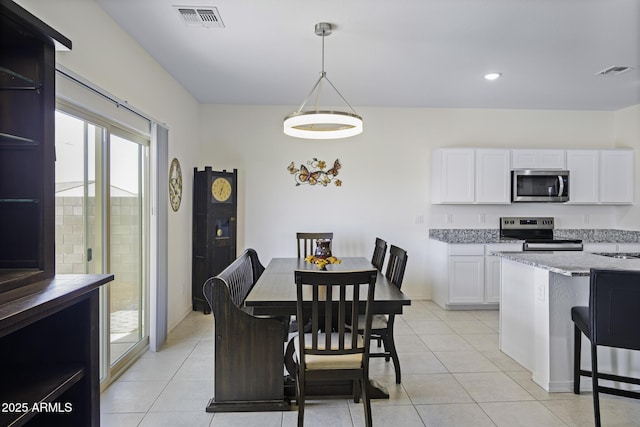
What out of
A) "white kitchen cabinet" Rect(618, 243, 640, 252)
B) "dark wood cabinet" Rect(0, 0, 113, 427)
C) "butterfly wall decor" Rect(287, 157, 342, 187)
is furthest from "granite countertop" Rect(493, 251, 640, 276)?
"dark wood cabinet" Rect(0, 0, 113, 427)

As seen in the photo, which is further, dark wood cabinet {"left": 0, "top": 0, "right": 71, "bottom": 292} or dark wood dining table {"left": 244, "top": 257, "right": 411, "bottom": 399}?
dark wood dining table {"left": 244, "top": 257, "right": 411, "bottom": 399}

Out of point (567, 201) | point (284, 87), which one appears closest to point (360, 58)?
point (284, 87)

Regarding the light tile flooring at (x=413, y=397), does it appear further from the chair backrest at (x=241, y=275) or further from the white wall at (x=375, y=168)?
the white wall at (x=375, y=168)

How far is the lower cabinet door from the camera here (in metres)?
4.78

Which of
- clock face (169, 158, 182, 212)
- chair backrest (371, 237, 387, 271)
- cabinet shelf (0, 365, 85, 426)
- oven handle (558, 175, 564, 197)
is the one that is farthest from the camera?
oven handle (558, 175, 564, 197)

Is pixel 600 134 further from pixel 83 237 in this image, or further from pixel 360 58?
pixel 83 237

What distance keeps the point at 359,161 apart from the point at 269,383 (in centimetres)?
343

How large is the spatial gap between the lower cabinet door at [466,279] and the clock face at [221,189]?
2.89m

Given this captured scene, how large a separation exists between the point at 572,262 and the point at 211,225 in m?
3.59

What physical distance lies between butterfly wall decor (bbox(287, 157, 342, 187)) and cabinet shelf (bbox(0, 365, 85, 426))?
155 inches

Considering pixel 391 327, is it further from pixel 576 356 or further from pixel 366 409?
pixel 576 356

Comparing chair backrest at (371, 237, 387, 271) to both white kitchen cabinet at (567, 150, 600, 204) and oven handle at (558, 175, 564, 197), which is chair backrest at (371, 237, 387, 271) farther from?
white kitchen cabinet at (567, 150, 600, 204)

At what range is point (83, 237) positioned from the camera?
2.55 m

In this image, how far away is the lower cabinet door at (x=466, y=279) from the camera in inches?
188
